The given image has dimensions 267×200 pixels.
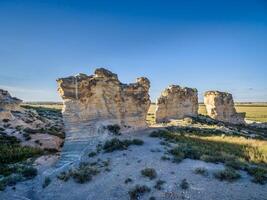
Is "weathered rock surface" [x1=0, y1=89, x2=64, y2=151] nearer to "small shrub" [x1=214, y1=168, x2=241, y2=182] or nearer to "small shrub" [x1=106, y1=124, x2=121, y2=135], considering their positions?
"small shrub" [x1=106, y1=124, x2=121, y2=135]

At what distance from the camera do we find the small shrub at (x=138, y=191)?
60.0ft

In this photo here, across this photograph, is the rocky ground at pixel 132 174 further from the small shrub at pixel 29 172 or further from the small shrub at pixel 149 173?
the small shrub at pixel 29 172

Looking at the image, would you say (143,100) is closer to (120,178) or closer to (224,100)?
(120,178)

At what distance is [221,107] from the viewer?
3095 inches

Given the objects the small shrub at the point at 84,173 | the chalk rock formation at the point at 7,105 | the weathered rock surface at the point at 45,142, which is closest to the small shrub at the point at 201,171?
the small shrub at the point at 84,173

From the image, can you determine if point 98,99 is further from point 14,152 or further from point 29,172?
point 29,172

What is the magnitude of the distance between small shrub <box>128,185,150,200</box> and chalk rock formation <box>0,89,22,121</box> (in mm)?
37545

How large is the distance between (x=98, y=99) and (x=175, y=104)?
3502 centimetres

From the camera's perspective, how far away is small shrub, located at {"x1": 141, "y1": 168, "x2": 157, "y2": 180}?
792 inches

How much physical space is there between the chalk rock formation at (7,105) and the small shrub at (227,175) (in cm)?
3952

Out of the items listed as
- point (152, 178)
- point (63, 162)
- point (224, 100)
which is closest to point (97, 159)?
point (63, 162)

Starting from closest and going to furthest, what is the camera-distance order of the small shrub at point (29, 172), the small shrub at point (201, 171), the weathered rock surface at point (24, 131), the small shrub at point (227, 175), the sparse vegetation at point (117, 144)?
the small shrub at point (227, 175), the small shrub at point (201, 171), the small shrub at point (29, 172), the sparse vegetation at point (117, 144), the weathered rock surface at point (24, 131)

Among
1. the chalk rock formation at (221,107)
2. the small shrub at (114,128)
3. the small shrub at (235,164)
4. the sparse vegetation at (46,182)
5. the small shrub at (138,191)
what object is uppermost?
the chalk rock formation at (221,107)

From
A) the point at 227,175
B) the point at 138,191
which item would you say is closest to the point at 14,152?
the point at 138,191
